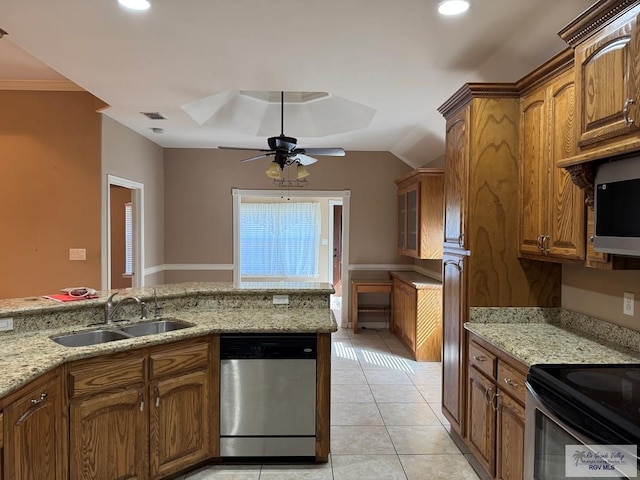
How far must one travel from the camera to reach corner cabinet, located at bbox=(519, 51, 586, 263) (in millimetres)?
2064

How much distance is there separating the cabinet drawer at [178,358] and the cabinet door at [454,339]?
164 centimetres

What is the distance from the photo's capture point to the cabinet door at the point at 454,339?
270 cm

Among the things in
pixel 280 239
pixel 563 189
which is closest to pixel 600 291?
pixel 563 189

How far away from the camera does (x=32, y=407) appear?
170 centimetres

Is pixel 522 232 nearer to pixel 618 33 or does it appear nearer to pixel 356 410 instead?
pixel 618 33

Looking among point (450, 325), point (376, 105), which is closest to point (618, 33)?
point (450, 325)

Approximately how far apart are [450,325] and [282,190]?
3904 millimetres

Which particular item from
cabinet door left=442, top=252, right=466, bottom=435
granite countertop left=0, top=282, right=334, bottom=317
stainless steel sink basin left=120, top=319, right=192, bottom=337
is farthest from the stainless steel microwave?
stainless steel sink basin left=120, top=319, right=192, bottom=337

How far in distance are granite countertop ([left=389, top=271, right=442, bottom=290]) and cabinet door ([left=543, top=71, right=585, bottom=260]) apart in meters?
2.52

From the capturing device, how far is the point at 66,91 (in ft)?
13.3

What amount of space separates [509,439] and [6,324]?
2.74 meters

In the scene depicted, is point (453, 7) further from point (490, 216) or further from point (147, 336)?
point (147, 336)

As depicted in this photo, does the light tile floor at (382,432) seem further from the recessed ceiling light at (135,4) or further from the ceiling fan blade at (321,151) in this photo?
the recessed ceiling light at (135,4)

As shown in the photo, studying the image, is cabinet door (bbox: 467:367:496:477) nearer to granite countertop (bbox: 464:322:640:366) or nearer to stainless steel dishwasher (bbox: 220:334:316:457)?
granite countertop (bbox: 464:322:640:366)
